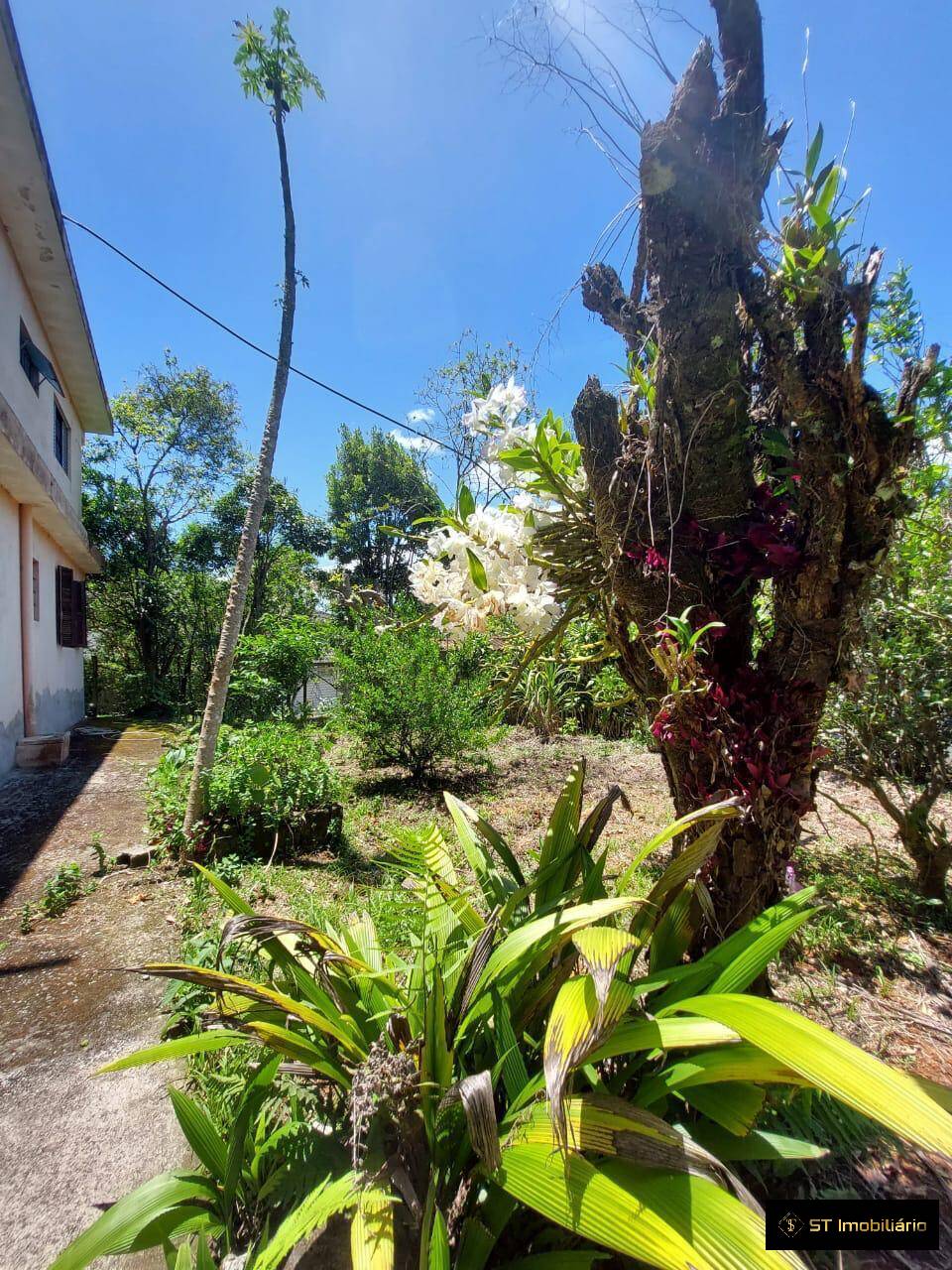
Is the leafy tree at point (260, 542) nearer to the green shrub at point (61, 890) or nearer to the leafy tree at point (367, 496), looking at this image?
the leafy tree at point (367, 496)

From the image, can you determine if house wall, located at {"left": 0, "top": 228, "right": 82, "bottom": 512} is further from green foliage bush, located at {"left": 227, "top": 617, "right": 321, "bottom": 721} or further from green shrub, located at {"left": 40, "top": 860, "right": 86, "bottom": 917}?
green shrub, located at {"left": 40, "top": 860, "right": 86, "bottom": 917}

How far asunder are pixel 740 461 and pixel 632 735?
21.9 feet

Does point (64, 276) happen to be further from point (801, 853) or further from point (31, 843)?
point (801, 853)

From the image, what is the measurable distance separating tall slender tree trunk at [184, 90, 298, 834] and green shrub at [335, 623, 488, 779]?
5.41 feet

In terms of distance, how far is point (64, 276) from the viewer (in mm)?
5867

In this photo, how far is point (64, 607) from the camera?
826 cm

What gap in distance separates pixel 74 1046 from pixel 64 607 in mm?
7969

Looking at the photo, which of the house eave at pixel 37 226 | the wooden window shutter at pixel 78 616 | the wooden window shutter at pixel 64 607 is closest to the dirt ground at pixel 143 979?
the wooden window shutter at pixel 64 607

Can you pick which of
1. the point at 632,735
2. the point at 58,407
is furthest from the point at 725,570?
the point at 58,407

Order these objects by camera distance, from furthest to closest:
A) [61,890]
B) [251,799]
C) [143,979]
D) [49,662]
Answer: [49,662] < [251,799] < [61,890] < [143,979]

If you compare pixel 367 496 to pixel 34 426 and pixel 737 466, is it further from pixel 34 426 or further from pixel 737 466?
pixel 737 466

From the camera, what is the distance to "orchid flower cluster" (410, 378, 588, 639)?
121 cm

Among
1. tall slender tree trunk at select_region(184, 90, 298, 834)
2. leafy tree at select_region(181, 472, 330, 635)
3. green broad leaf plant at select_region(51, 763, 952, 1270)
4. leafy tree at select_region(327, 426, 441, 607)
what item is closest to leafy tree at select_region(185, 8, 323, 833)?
tall slender tree trunk at select_region(184, 90, 298, 834)

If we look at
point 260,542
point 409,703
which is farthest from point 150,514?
point 409,703
